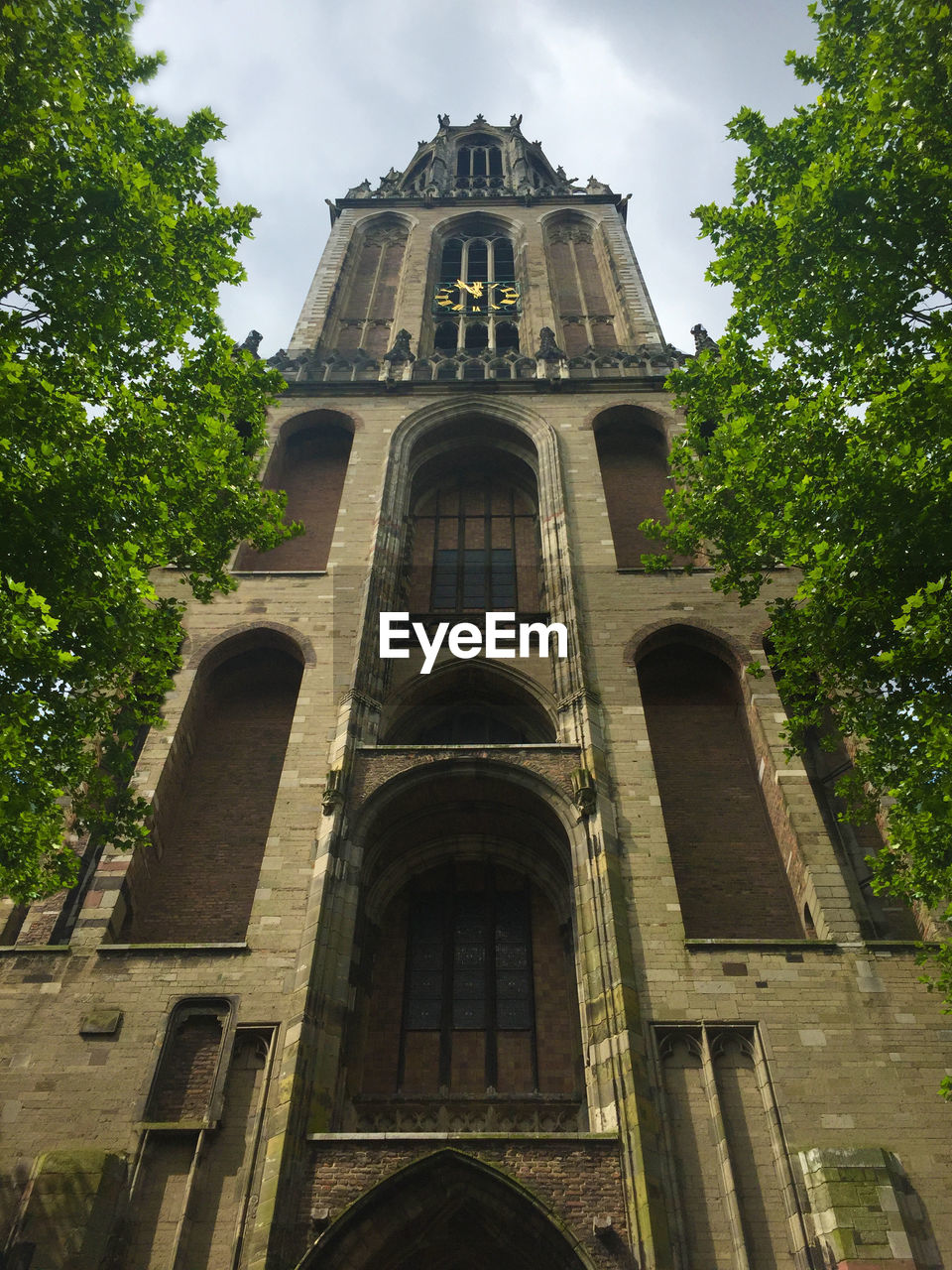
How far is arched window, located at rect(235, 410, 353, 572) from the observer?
60.8ft

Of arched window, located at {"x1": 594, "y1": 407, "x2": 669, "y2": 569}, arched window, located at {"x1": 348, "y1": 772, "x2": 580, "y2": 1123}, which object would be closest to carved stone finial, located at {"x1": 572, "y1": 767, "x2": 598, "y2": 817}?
arched window, located at {"x1": 348, "y1": 772, "x2": 580, "y2": 1123}

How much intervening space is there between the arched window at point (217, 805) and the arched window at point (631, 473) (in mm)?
7047

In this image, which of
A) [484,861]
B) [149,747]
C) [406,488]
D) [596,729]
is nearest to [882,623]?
[596,729]

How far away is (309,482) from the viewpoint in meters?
20.8

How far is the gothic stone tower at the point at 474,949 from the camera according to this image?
9.26 metres

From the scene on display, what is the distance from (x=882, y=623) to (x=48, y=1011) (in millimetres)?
9913

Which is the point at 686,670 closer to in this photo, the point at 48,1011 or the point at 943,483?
the point at 943,483

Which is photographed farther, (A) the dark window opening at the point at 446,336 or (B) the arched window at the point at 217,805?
(A) the dark window opening at the point at 446,336

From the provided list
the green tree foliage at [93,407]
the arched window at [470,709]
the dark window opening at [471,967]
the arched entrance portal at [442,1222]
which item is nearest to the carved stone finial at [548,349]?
the arched window at [470,709]

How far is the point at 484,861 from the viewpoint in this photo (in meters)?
14.1

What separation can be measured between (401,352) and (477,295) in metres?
6.71

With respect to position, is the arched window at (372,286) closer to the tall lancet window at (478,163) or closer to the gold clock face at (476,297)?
the gold clock face at (476,297)

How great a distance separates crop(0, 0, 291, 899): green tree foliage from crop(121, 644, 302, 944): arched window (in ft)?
8.24

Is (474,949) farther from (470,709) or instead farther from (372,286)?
(372,286)
